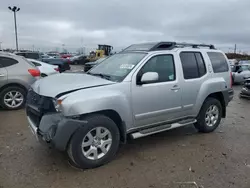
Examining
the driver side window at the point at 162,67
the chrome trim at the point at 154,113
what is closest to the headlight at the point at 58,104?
the chrome trim at the point at 154,113

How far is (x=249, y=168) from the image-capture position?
A: 3.89 meters

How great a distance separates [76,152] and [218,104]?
3458 millimetres

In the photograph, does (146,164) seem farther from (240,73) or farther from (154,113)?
(240,73)

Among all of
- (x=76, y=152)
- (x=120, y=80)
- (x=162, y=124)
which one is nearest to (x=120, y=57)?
(x=120, y=80)

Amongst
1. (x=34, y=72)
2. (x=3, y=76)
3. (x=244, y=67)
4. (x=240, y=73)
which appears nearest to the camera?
(x=3, y=76)

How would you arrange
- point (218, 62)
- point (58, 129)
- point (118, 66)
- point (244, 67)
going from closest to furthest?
point (58, 129)
point (118, 66)
point (218, 62)
point (244, 67)

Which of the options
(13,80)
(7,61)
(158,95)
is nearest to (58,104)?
(158,95)

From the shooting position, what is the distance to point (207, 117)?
5.48 meters

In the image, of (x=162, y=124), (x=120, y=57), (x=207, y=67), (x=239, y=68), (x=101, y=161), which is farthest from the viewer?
(x=239, y=68)

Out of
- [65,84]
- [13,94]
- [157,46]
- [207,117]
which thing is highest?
[157,46]

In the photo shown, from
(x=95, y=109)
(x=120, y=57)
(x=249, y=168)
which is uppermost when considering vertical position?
(x=120, y=57)

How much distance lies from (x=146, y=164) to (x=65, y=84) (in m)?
1.75

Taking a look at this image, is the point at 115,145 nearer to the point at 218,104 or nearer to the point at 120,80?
the point at 120,80

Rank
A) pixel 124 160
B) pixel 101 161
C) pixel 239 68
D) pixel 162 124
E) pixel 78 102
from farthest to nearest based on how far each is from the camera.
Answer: pixel 239 68 < pixel 162 124 < pixel 124 160 < pixel 101 161 < pixel 78 102
